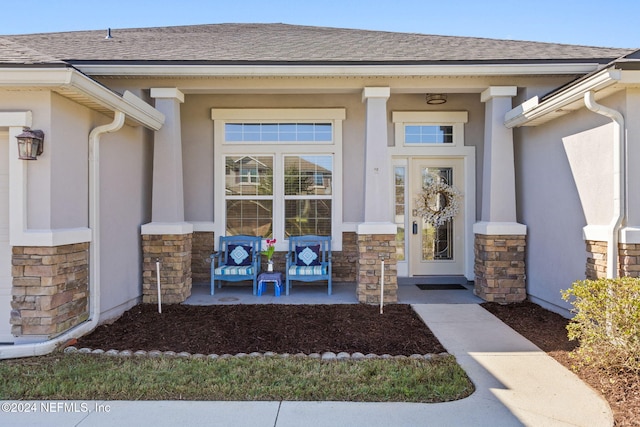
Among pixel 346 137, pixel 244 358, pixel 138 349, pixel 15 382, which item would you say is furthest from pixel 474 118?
pixel 15 382

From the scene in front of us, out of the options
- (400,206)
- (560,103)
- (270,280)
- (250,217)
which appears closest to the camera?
(560,103)

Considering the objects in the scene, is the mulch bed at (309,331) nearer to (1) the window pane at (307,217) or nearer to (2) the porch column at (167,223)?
(2) the porch column at (167,223)

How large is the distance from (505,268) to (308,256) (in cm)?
299

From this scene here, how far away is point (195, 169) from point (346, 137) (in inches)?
107

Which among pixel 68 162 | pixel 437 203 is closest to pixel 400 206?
pixel 437 203

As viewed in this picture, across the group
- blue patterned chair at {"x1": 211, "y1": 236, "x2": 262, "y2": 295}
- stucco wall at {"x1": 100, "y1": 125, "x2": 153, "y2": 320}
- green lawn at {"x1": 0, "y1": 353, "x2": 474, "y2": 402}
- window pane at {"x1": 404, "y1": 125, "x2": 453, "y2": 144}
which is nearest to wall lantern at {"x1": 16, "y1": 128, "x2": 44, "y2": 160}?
stucco wall at {"x1": 100, "y1": 125, "x2": 153, "y2": 320}

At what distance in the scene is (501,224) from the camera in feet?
20.0

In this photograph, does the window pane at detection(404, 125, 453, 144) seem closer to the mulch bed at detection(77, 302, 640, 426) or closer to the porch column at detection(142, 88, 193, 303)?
the mulch bed at detection(77, 302, 640, 426)

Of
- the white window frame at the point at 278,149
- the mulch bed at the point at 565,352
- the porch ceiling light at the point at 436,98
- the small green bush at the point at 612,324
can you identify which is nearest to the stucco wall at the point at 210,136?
the white window frame at the point at 278,149

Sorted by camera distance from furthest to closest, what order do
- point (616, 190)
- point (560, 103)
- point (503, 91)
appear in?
point (503, 91)
point (560, 103)
point (616, 190)

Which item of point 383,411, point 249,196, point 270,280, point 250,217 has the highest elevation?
point 249,196

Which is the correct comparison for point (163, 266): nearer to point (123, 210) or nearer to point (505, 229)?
point (123, 210)

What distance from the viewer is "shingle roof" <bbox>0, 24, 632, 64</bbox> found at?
20.0 ft

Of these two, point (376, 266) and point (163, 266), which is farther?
point (163, 266)
